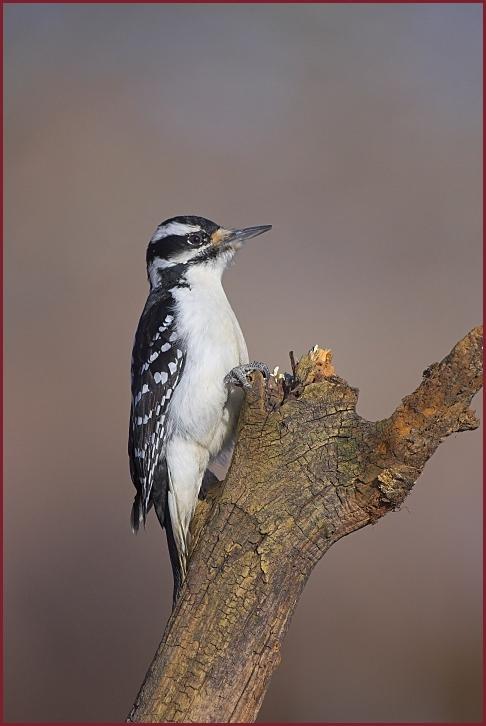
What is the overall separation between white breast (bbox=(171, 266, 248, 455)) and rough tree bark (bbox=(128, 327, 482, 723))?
0.43 m

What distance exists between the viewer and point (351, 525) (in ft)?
6.39

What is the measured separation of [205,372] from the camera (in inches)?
97.3

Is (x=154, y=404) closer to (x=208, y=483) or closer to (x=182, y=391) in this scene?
(x=182, y=391)

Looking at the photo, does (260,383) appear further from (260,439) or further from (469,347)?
(469,347)

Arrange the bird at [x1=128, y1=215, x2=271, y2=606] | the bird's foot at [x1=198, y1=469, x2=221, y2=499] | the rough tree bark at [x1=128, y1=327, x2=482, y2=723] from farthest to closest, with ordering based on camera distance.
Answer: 1. the bird's foot at [x1=198, y1=469, x2=221, y2=499]
2. the bird at [x1=128, y1=215, x2=271, y2=606]
3. the rough tree bark at [x1=128, y1=327, x2=482, y2=723]

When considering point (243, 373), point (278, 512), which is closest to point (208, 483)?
point (243, 373)

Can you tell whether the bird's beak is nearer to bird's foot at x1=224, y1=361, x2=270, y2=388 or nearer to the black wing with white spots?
the black wing with white spots

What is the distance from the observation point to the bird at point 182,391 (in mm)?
2475

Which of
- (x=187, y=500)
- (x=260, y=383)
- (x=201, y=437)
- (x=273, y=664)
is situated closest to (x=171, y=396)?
(x=201, y=437)

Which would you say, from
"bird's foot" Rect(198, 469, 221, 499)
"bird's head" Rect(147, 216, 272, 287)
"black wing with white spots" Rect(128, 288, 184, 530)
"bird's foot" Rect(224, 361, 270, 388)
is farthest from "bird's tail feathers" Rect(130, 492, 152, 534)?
"bird's head" Rect(147, 216, 272, 287)

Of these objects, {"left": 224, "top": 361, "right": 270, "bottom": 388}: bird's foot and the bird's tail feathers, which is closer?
{"left": 224, "top": 361, "right": 270, "bottom": 388}: bird's foot

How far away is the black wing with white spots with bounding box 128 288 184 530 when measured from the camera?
251 centimetres

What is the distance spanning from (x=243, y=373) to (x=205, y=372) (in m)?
0.14

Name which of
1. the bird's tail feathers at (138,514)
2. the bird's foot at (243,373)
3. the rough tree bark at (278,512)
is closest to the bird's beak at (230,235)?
the bird's foot at (243,373)
